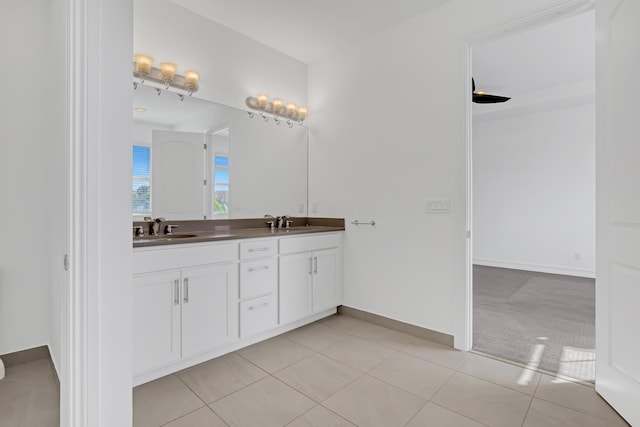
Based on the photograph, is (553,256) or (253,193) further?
(553,256)

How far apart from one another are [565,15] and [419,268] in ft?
6.44

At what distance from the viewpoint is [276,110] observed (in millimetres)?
3182

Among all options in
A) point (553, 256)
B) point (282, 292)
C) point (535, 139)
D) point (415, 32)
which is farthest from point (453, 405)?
point (535, 139)

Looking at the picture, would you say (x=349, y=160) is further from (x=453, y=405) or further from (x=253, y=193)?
(x=453, y=405)

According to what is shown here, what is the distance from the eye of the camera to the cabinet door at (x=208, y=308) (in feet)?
6.54

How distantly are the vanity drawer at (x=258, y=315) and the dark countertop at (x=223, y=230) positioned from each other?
0.50m

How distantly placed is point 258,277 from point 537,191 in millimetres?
4904

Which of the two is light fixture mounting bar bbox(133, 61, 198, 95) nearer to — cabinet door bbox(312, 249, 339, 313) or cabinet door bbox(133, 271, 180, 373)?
cabinet door bbox(133, 271, 180, 373)

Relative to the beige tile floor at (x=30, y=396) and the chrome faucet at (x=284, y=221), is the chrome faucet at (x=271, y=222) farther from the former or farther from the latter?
the beige tile floor at (x=30, y=396)

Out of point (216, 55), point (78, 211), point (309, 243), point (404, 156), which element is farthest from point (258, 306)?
point (216, 55)

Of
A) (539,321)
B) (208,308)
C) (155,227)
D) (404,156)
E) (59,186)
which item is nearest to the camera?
(59,186)

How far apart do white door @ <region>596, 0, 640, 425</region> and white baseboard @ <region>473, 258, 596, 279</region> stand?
3736 millimetres

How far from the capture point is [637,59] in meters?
1.44

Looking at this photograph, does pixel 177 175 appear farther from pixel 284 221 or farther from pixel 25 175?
pixel 284 221
